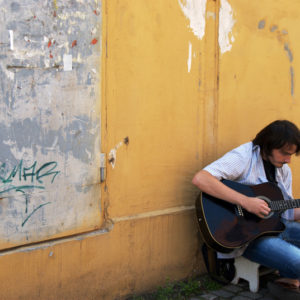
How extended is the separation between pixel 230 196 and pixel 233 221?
0.62ft

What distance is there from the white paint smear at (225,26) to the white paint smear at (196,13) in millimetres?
210

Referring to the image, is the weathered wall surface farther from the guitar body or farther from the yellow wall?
the guitar body

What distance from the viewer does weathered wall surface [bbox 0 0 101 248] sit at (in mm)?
2541

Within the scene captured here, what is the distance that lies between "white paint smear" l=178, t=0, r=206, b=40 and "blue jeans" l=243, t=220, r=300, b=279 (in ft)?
5.57

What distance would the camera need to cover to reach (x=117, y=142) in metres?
3.10

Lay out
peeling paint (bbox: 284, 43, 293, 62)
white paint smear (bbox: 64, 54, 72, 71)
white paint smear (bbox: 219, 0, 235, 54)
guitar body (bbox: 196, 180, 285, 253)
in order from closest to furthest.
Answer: white paint smear (bbox: 64, 54, 72, 71)
guitar body (bbox: 196, 180, 285, 253)
white paint smear (bbox: 219, 0, 235, 54)
peeling paint (bbox: 284, 43, 293, 62)

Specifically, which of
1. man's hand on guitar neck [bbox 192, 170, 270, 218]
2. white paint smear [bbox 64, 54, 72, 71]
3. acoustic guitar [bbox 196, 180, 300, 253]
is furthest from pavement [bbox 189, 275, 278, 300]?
white paint smear [bbox 64, 54, 72, 71]

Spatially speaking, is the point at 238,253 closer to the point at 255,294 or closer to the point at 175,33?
the point at 255,294

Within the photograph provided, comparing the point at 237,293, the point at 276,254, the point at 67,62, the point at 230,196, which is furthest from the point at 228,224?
the point at 67,62

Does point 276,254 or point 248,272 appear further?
point 248,272

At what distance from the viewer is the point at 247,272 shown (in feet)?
11.3

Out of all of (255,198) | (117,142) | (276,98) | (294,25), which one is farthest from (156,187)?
(294,25)

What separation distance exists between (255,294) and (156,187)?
1.15 m

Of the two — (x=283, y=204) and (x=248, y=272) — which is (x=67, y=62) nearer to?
(x=283, y=204)
